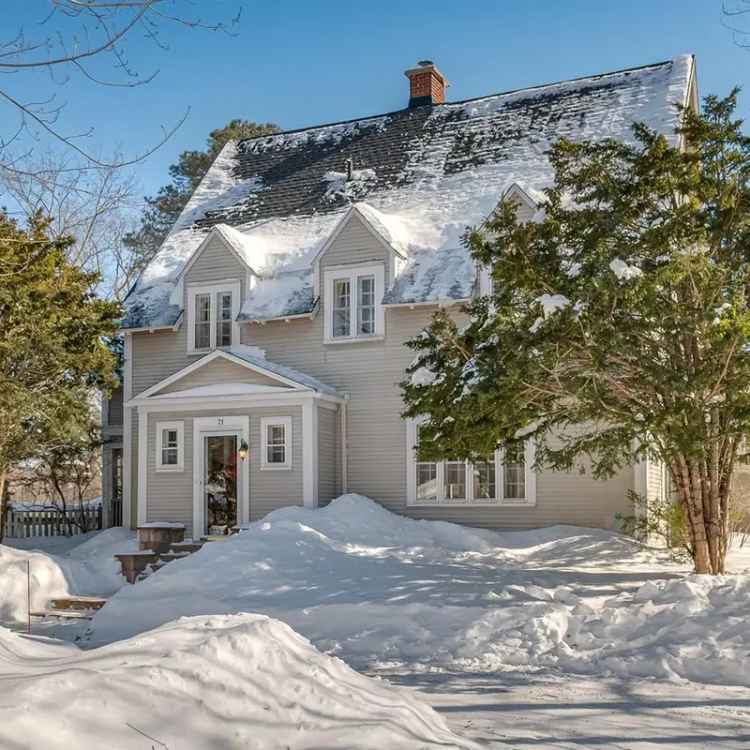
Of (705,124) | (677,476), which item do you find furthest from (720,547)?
(705,124)

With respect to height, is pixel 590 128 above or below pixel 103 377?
above

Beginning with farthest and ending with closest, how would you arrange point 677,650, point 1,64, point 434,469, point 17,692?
point 434,469 < point 677,650 < point 1,64 < point 17,692

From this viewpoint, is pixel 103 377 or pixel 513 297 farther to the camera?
pixel 103 377

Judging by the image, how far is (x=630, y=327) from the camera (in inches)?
468

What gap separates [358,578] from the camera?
12977 millimetres

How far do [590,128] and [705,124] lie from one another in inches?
367

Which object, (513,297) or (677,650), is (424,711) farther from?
(513,297)

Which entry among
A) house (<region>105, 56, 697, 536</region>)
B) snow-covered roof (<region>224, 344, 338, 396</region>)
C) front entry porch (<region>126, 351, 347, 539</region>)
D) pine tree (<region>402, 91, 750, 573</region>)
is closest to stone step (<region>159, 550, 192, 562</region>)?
front entry porch (<region>126, 351, 347, 539</region>)

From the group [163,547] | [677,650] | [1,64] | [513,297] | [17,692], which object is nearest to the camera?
[17,692]

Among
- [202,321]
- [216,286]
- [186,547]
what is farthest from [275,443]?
[216,286]

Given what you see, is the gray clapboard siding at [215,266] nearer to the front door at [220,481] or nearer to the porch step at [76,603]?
the front door at [220,481]

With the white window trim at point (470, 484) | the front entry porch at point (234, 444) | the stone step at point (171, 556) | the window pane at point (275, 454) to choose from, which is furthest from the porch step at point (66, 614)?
the white window trim at point (470, 484)

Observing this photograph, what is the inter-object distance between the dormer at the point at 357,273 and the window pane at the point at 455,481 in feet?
10.9

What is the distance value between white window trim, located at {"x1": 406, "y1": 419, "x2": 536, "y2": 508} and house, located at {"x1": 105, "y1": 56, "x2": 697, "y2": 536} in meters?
0.03
